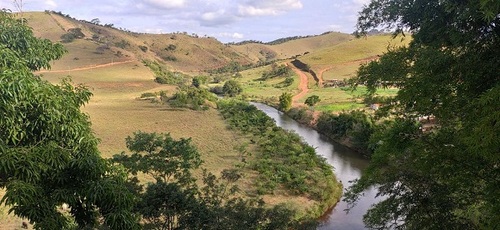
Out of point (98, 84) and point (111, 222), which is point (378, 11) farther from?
point (98, 84)

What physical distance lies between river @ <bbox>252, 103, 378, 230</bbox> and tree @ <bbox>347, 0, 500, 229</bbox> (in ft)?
39.7

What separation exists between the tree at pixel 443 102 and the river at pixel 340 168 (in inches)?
477

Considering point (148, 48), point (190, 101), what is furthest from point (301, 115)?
point (148, 48)

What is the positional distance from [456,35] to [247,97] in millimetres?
76729

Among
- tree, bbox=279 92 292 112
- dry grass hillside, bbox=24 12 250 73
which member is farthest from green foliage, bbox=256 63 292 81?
tree, bbox=279 92 292 112

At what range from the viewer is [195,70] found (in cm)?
14488

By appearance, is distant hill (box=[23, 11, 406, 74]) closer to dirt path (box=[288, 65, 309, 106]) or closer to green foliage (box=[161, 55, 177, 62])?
green foliage (box=[161, 55, 177, 62])

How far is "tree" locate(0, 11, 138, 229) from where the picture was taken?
5067mm

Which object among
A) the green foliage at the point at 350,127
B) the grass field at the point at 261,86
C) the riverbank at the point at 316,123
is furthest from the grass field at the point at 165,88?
the green foliage at the point at 350,127

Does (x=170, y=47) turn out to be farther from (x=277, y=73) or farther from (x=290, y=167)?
(x=290, y=167)

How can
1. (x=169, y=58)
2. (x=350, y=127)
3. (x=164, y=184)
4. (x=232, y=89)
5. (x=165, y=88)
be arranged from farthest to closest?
1. (x=169, y=58)
2. (x=232, y=89)
3. (x=165, y=88)
4. (x=350, y=127)
5. (x=164, y=184)

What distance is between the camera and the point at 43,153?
17.4ft

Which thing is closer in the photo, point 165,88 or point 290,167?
point 290,167

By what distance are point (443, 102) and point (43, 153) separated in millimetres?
7712
